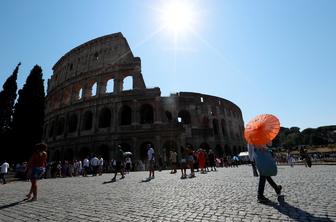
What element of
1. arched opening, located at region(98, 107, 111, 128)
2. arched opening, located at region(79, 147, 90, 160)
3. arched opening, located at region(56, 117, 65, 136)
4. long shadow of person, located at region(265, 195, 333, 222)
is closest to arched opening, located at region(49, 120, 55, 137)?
arched opening, located at region(56, 117, 65, 136)

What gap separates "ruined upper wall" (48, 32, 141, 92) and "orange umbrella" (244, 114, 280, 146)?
2783 centimetres

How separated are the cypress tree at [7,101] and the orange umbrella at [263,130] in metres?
25.1

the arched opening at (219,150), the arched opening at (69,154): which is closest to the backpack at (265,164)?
the arched opening at (219,150)

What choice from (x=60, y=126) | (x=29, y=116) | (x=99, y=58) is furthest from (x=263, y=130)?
(x=60, y=126)

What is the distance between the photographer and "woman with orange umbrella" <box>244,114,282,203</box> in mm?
4797

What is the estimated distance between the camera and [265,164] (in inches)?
191

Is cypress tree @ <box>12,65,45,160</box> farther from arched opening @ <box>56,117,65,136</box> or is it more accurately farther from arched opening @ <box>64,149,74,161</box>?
arched opening @ <box>56,117,65,136</box>

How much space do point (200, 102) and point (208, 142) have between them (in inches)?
248

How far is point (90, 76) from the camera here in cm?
3391

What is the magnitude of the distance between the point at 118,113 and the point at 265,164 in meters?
26.4

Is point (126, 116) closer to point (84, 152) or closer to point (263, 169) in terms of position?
point (84, 152)

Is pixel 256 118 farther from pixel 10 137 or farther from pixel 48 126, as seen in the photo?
pixel 48 126

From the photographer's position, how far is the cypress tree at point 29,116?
22.3 metres

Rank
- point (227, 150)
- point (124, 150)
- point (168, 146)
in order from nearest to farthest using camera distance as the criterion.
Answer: point (168, 146) → point (124, 150) → point (227, 150)
